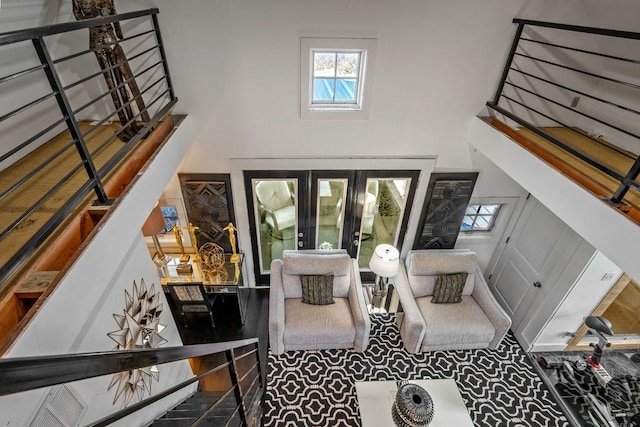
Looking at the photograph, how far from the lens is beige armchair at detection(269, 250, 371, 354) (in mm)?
3779

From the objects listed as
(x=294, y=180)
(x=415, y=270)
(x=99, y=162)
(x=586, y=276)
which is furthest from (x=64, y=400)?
(x=586, y=276)

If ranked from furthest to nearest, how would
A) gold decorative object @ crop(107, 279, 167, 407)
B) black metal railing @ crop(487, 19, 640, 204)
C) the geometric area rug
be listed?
1. the geometric area rug
2. black metal railing @ crop(487, 19, 640, 204)
3. gold decorative object @ crop(107, 279, 167, 407)

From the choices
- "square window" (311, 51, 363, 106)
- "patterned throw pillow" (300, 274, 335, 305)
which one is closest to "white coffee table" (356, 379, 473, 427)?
"patterned throw pillow" (300, 274, 335, 305)

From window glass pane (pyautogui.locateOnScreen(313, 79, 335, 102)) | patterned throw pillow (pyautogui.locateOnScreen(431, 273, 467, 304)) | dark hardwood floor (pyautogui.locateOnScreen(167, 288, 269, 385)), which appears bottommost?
dark hardwood floor (pyautogui.locateOnScreen(167, 288, 269, 385))

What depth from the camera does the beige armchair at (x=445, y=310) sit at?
387 cm

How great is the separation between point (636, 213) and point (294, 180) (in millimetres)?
3074

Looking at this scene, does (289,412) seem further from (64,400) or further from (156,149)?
(156,149)

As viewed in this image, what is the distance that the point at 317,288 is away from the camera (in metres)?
4.05

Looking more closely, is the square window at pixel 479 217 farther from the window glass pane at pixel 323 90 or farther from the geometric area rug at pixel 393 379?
the window glass pane at pixel 323 90

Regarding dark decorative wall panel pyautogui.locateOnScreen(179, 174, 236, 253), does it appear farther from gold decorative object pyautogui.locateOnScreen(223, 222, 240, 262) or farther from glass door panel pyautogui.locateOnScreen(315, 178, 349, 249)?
glass door panel pyautogui.locateOnScreen(315, 178, 349, 249)

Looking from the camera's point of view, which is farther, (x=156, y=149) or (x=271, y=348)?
(x=271, y=348)

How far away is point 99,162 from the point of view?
2375 mm

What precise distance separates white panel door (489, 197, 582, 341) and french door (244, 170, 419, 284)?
157cm

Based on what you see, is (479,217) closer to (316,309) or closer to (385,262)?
(385,262)
